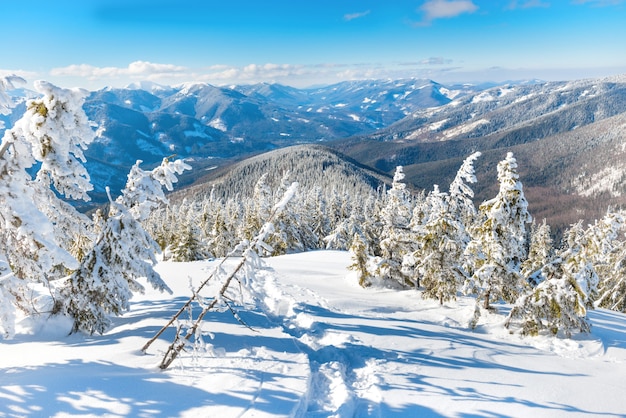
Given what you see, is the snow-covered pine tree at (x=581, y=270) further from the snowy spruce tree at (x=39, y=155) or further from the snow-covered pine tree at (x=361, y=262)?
the snowy spruce tree at (x=39, y=155)

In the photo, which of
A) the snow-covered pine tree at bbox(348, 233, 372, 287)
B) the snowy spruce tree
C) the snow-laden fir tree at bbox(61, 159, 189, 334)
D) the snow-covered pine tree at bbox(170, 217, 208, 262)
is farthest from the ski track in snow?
the snow-covered pine tree at bbox(170, 217, 208, 262)

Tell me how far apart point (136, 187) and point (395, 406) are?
1027 cm

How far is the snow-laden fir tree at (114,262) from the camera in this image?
440 inches

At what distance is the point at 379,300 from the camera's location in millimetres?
19969

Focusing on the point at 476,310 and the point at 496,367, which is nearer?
the point at 496,367

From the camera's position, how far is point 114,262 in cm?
1141

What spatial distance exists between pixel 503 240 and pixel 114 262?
50.9 feet

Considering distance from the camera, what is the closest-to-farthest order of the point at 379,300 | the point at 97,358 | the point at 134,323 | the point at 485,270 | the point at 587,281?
the point at 97,358, the point at 134,323, the point at 587,281, the point at 485,270, the point at 379,300

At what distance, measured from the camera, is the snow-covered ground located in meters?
7.57

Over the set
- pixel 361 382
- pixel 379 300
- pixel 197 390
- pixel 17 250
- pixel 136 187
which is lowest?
pixel 379 300

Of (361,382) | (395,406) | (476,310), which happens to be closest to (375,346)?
(361,382)

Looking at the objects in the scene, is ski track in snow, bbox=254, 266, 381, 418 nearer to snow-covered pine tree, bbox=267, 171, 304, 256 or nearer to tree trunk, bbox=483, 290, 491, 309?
tree trunk, bbox=483, 290, 491, 309

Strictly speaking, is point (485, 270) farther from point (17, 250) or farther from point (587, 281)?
point (17, 250)

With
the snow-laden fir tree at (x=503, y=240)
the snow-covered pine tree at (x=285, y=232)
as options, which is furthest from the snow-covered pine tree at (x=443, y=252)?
the snow-covered pine tree at (x=285, y=232)
